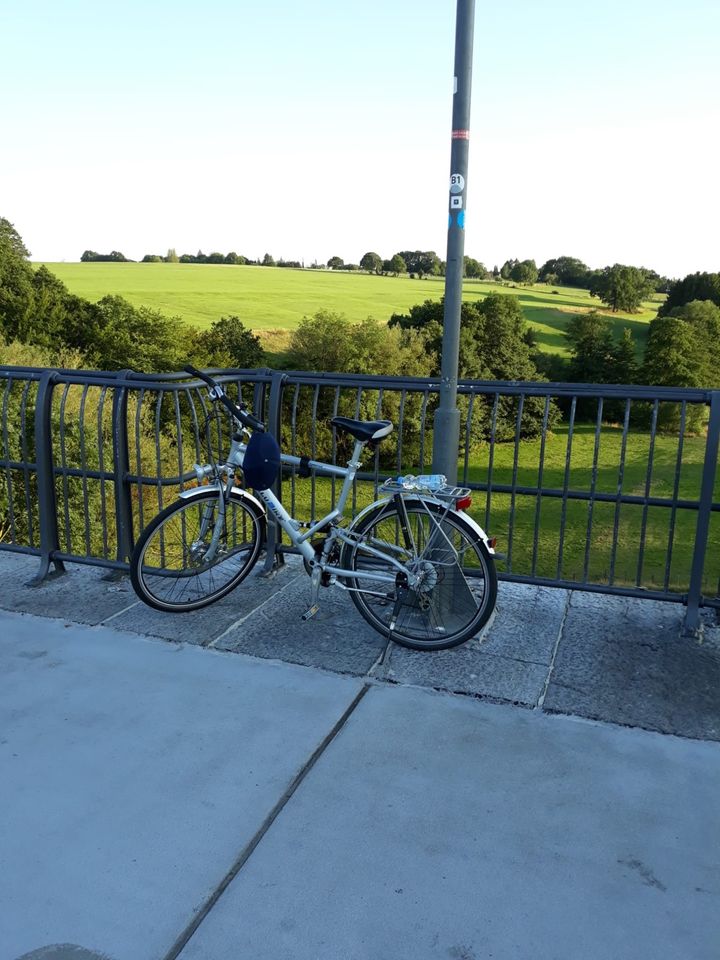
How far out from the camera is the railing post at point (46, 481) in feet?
16.4

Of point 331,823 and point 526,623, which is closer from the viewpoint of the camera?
point 331,823

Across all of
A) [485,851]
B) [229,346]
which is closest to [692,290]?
[229,346]

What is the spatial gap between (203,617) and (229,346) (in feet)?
200

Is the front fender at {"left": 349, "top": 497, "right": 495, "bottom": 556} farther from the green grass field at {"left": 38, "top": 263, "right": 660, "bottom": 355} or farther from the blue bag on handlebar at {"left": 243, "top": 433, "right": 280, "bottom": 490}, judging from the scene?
the green grass field at {"left": 38, "top": 263, "right": 660, "bottom": 355}

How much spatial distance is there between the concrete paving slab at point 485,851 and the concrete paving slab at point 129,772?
0.17m

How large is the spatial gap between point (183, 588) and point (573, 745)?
2.34 metres

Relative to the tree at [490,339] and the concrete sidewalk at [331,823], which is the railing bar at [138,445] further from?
the tree at [490,339]

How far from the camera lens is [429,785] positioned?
300 centimetres

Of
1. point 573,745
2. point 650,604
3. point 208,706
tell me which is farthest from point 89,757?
point 650,604

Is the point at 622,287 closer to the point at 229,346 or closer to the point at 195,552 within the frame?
the point at 229,346

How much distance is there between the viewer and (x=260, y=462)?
14.3ft

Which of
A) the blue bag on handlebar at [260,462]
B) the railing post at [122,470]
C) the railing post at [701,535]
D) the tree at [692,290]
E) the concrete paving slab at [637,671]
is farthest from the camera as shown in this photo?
the tree at [692,290]

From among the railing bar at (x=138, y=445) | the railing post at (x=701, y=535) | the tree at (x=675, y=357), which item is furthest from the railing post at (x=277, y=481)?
the tree at (x=675, y=357)

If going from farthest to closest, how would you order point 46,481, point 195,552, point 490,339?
1. point 490,339
2. point 46,481
3. point 195,552
